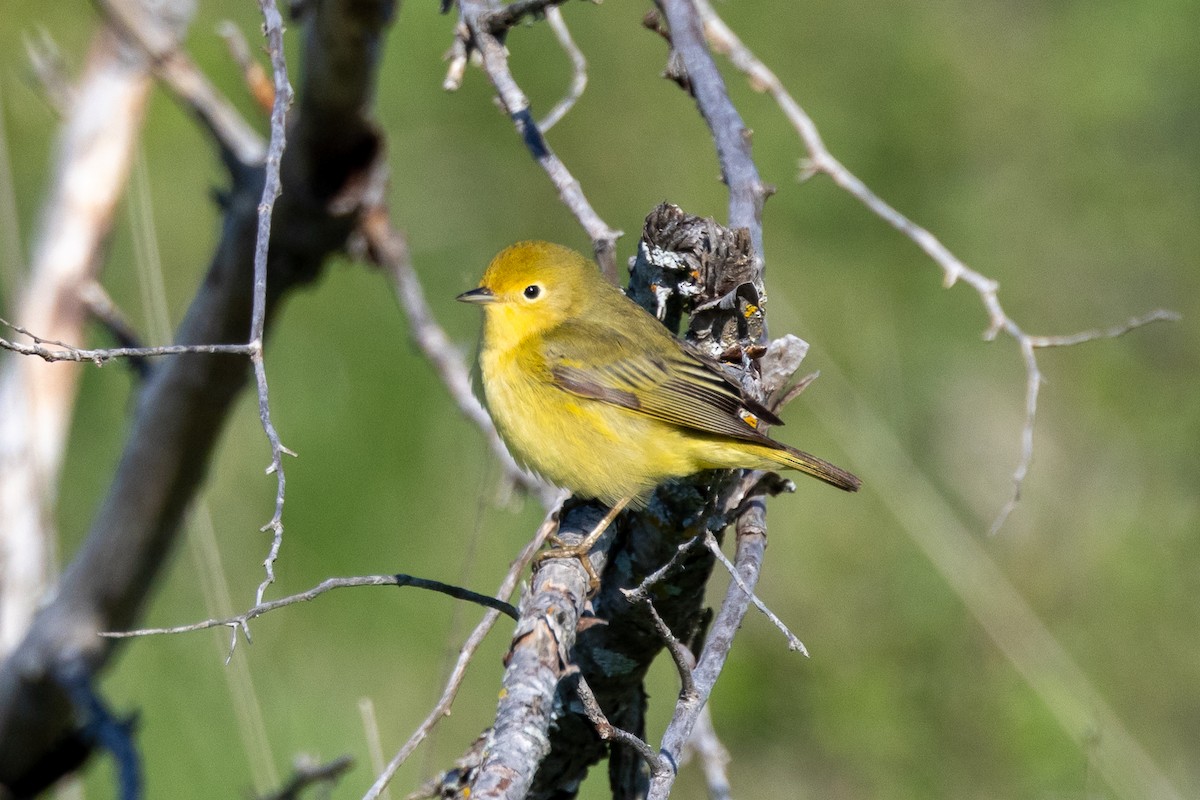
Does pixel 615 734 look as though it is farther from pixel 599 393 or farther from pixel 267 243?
pixel 599 393

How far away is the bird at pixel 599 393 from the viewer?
11.5ft

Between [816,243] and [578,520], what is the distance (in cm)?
423

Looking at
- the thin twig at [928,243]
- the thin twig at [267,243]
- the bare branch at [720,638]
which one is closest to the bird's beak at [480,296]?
the thin twig at [928,243]

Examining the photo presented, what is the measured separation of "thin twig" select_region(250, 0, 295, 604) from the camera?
1.91 metres

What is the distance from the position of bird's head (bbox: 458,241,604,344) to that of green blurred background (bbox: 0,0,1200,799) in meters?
0.99

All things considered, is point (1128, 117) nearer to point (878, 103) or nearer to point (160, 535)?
point (878, 103)

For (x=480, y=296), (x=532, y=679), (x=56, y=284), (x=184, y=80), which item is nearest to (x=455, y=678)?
(x=532, y=679)

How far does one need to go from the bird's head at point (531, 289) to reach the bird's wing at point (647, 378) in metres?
0.12

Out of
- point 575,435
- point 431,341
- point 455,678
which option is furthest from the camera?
point 431,341

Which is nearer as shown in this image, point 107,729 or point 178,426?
point 107,729

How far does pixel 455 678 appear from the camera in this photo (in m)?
2.52

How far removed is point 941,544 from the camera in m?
5.26

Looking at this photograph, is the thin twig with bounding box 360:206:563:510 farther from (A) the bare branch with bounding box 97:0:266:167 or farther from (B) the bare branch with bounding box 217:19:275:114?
(B) the bare branch with bounding box 217:19:275:114

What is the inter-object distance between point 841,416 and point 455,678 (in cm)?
372
